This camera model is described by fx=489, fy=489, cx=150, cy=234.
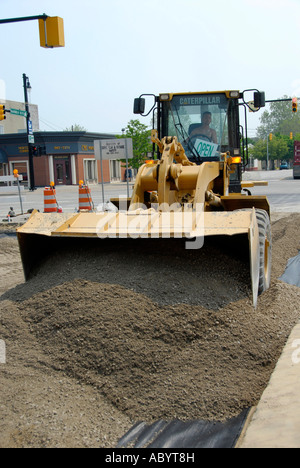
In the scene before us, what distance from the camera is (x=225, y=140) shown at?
740 centimetres

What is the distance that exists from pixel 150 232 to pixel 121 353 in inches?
49.9

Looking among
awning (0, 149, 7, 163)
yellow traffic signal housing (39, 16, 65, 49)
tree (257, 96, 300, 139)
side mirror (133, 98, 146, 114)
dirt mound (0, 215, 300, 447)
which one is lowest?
dirt mound (0, 215, 300, 447)

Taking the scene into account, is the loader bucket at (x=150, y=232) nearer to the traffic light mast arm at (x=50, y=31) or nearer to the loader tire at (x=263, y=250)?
the loader tire at (x=263, y=250)

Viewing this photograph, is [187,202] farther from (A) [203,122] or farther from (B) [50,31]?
(B) [50,31]

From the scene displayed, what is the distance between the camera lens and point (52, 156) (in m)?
46.8

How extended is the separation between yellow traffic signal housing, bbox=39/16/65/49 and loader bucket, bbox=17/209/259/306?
7777mm

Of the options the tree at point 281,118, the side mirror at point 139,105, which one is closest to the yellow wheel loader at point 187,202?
the side mirror at point 139,105

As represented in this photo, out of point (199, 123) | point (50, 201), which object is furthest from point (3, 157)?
point (199, 123)

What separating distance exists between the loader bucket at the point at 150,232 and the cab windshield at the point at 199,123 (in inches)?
88.3

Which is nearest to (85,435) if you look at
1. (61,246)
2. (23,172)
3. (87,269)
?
(87,269)

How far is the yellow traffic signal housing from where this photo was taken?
12.1 m

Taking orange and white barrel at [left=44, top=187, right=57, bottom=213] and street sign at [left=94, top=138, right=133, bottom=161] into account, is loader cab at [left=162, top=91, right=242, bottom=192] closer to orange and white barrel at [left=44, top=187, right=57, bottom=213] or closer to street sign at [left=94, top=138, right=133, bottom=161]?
orange and white barrel at [left=44, top=187, right=57, bottom=213]

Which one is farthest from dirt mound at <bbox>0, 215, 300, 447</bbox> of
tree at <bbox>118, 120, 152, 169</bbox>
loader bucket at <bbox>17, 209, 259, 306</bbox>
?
tree at <bbox>118, 120, 152, 169</bbox>

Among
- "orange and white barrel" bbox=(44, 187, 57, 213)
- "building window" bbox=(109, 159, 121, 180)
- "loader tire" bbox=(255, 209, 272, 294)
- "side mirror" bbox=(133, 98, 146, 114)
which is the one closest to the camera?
"loader tire" bbox=(255, 209, 272, 294)
